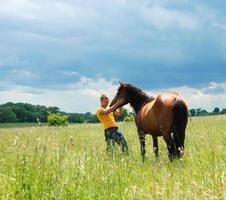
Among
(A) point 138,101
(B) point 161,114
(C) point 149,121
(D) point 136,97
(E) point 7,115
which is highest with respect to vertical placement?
(E) point 7,115

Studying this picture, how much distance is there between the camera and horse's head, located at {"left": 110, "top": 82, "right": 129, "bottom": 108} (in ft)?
38.2

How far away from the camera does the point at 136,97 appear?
38.2 ft

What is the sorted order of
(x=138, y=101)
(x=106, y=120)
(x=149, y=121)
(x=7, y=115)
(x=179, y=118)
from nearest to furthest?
(x=179, y=118) < (x=149, y=121) < (x=106, y=120) < (x=138, y=101) < (x=7, y=115)

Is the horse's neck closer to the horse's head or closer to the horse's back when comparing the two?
the horse's head

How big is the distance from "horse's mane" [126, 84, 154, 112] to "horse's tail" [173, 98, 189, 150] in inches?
76.8

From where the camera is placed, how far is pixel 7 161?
6.32 m

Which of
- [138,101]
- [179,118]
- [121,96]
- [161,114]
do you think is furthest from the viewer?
[121,96]

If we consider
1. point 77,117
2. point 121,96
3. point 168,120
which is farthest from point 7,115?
point 168,120

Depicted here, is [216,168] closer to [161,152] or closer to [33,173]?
[33,173]

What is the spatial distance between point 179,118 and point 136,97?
2268 mm

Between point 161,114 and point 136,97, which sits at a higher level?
point 136,97

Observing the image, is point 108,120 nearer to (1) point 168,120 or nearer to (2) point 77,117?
(1) point 168,120

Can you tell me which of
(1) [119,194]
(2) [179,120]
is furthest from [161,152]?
(1) [119,194]

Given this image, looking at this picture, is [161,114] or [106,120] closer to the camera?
[161,114]
